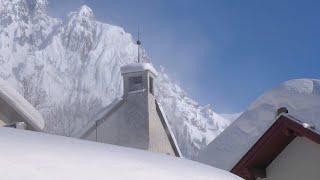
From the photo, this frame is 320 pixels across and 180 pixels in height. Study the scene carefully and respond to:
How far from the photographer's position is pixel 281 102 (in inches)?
822

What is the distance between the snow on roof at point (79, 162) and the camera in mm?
2723

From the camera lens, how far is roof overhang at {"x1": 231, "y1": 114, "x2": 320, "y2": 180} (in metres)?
10.7

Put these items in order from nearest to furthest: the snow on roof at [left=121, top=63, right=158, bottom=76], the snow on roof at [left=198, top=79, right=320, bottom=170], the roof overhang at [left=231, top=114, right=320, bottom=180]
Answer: the roof overhang at [left=231, top=114, right=320, bottom=180], the snow on roof at [left=198, top=79, right=320, bottom=170], the snow on roof at [left=121, top=63, right=158, bottom=76]

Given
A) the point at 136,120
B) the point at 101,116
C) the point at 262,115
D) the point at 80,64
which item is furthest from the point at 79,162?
the point at 80,64

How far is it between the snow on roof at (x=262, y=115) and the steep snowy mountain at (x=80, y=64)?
360ft

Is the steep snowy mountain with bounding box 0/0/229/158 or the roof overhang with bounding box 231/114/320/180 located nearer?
the roof overhang with bounding box 231/114/320/180

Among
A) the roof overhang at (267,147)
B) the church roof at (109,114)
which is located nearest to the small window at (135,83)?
the church roof at (109,114)

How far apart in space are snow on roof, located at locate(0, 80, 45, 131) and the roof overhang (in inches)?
184

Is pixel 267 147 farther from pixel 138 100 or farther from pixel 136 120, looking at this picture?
pixel 138 100

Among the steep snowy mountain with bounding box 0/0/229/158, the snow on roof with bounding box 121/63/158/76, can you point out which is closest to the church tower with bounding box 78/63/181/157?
the snow on roof with bounding box 121/63/158/76

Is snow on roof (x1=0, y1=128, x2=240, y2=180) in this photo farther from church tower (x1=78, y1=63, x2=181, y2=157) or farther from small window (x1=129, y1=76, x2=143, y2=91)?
small window (x1=129, y1=76, x2=143, y2=91)

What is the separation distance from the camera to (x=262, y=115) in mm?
22297

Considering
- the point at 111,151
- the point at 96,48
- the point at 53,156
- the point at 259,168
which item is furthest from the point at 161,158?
the point at 96,48

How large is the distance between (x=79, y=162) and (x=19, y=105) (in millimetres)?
9273
